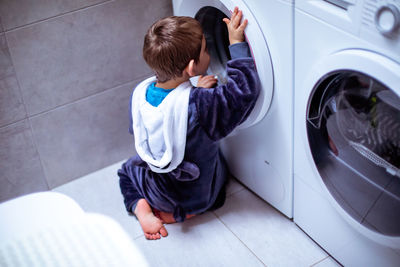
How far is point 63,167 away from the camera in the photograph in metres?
1.67

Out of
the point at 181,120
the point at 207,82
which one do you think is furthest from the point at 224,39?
the point at 181,120

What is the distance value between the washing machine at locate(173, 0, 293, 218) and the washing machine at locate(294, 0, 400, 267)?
4 cm

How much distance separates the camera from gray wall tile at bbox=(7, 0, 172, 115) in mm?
1420

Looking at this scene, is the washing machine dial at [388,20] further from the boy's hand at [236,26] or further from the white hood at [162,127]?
the white hood at [162,127]

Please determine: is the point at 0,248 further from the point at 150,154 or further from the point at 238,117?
the point at 238,117

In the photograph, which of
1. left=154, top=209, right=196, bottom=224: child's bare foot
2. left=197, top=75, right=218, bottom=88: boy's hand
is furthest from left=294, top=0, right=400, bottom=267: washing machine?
left=154, top=209, right=196, bottom=224: child's bare foot

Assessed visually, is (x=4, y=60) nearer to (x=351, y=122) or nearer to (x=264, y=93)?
(x=264, y=93)

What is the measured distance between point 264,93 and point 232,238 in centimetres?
49

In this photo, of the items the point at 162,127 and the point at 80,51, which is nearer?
the point at 162,127

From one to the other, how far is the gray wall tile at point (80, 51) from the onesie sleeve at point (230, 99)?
17.4 inches

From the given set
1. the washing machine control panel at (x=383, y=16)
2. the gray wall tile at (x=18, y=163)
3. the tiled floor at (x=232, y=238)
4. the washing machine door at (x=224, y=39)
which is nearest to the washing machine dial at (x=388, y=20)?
the washing machine control panel at (x=383, y=16)

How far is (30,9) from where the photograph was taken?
1363 millimetres

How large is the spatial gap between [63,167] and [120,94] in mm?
340

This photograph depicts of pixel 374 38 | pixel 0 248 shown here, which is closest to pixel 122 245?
pixel 0 248
